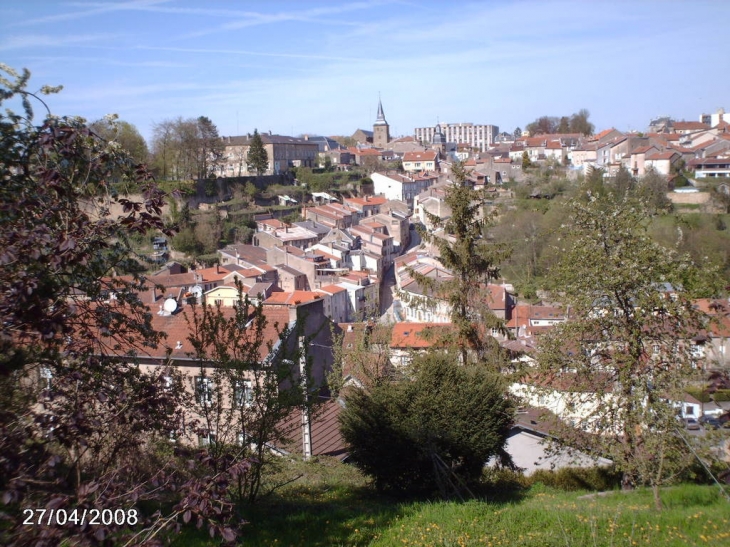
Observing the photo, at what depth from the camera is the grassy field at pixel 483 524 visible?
4312 mm

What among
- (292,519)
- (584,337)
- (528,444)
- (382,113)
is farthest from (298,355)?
(382,113)

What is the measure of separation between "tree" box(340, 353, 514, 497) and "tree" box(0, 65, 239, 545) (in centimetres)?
387

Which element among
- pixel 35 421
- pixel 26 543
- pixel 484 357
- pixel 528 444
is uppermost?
pixel 35 421

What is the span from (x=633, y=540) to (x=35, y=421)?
12.9ft

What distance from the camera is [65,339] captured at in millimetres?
3441

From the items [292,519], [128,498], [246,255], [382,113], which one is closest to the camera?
[128,498]

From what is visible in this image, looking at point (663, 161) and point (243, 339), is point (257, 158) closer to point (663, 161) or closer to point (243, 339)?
point (663, 161)

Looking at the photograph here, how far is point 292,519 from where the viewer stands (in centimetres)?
471

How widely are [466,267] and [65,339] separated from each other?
8.42 m

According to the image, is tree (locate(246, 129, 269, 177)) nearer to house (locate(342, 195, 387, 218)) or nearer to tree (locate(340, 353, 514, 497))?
house (locate(342, 195, 387, 218))

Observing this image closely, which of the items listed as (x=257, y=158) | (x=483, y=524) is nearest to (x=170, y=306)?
(x=483, y=524)

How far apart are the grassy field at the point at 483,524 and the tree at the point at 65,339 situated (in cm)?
114

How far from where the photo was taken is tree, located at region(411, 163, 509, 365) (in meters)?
10.9

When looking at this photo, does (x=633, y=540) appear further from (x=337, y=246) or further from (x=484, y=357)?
(x=337, y=246)
